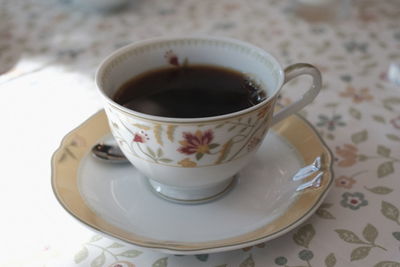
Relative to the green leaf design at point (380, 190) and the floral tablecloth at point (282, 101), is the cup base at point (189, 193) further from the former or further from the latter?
the green leaf design at point (380, 190)

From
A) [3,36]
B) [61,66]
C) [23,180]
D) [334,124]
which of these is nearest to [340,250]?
[334,124]

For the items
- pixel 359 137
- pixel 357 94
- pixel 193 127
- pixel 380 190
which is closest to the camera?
pixel 193 127

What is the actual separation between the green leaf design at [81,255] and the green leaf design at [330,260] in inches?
9.3

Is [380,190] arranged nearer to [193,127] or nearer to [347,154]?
[347,154]

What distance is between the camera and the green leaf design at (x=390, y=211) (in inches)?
18.9

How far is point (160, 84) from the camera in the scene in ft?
1.84

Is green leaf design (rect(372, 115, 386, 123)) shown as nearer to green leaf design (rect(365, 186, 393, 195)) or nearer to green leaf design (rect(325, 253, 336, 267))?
green leaf design (rect(365, 186, 393, 195))

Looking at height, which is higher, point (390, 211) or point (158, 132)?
point (158, 132)

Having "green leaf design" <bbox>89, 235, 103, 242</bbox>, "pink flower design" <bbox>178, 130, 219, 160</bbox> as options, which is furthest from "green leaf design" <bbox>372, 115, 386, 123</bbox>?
"green leaf design" <bbox>89, 235, 103, 242</bbox>

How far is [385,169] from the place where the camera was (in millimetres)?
555

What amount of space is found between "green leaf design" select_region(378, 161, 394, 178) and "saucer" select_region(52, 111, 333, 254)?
0.08 m

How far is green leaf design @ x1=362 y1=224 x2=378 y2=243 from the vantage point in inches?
17.9

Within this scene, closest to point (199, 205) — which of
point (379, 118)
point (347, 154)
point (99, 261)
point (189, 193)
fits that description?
point (189, 193)

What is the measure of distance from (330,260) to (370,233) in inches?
2.5
